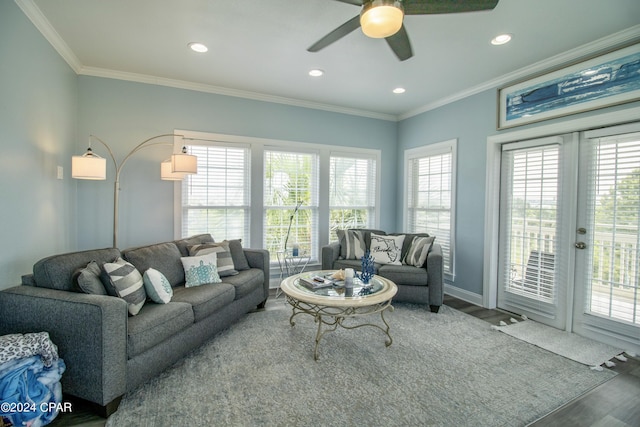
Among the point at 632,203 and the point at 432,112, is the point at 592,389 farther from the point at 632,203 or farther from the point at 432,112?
the point at 432,112

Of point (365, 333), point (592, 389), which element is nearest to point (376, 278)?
point (365, 333)

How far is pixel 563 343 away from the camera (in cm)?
284

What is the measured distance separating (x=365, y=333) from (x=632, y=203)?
103 inches

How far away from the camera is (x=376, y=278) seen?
3154 millimetres

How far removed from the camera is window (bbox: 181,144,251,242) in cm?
398

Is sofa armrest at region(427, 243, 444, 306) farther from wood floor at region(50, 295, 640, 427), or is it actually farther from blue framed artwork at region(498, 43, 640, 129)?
blue framed artwork at region(498, 43, 640, 129)

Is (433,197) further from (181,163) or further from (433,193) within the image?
(181,163)

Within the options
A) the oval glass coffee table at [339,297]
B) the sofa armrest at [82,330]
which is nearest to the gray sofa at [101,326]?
the sofa armrest at [82,330]

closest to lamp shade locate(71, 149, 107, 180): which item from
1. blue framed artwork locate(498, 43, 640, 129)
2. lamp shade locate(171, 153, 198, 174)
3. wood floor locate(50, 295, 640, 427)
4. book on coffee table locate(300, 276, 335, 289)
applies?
lamp shade locate(171, 153, 198, 174)

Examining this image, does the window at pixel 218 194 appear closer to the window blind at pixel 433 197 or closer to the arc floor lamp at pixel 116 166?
the arc floor lamp at pixel 116 166

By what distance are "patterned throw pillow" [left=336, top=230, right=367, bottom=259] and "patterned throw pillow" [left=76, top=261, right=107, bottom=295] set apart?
2.80 meters

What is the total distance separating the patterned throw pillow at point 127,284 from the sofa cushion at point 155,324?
0.07 metres

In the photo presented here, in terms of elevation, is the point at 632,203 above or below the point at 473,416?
above

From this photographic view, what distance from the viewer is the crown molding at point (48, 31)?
2324 mm
